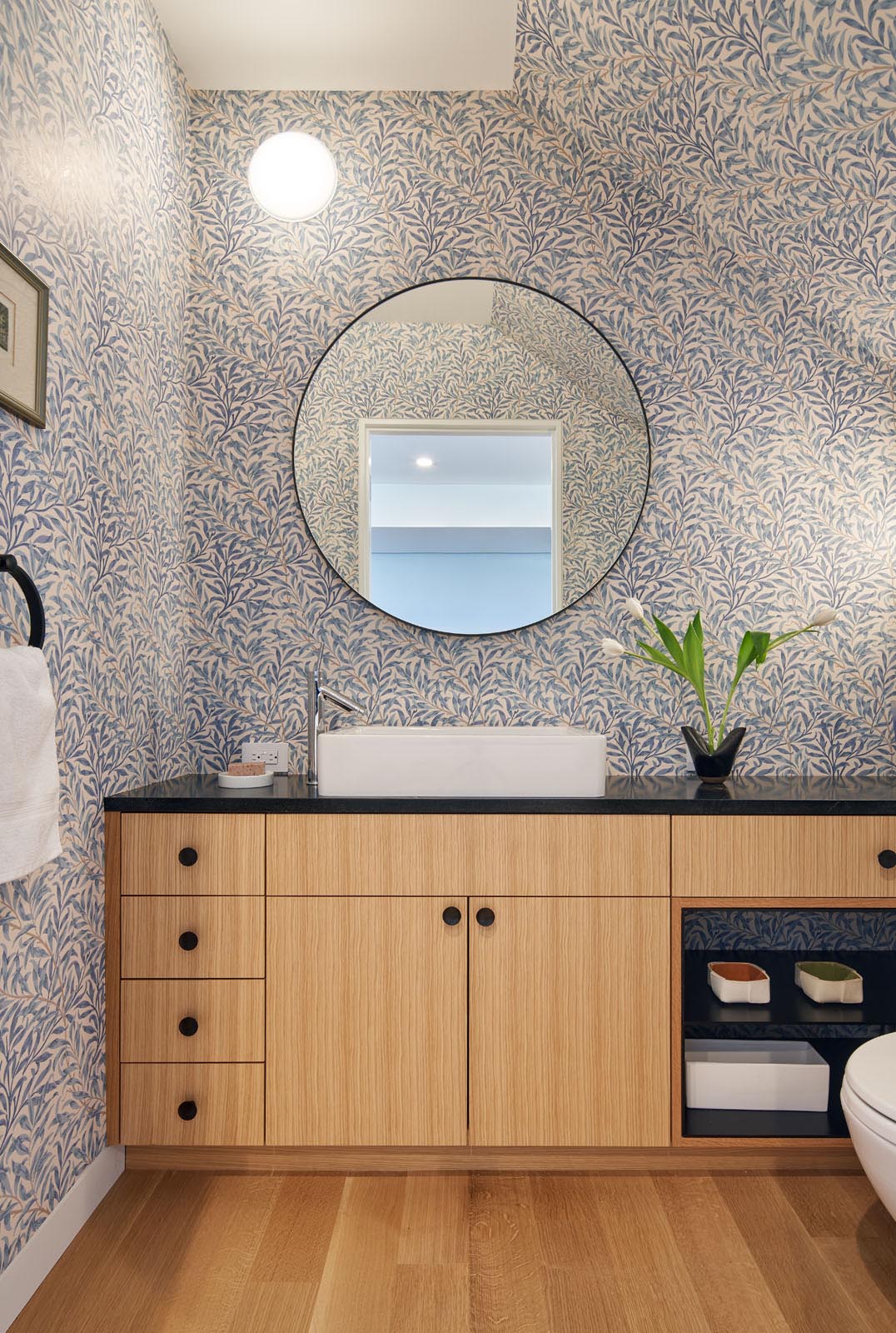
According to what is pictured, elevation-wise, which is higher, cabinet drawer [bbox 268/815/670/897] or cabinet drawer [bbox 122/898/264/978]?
cabinet drawer [bbox 268/815/670/897]

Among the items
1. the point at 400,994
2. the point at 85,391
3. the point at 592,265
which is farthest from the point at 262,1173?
the point at 592,265

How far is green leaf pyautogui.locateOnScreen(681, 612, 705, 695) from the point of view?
2.19 m

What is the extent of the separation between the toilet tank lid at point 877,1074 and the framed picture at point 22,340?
5.99ft

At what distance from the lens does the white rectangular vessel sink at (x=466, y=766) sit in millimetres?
1940

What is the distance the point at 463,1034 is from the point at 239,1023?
1.61 ft

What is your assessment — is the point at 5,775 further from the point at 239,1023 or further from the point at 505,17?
the point at 505,17

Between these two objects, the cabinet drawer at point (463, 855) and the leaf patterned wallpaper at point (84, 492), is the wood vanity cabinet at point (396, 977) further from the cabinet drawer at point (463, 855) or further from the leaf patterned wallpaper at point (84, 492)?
the leaf patterned wallpaper at point (84, 492)

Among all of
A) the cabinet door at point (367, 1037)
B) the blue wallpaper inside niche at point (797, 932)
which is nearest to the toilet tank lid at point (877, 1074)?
the blue wallpaper inside niche at point (797, 932)

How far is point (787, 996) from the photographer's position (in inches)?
82.9

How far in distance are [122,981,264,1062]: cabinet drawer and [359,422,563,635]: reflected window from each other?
105 cm

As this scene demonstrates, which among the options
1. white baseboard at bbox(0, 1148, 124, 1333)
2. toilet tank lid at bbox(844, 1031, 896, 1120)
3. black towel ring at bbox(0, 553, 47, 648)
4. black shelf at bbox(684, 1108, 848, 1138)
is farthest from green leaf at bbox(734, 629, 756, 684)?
white baseboard at bbox(0, 1148, 124, 1333)

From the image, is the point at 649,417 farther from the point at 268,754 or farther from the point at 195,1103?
the point at 195,1103

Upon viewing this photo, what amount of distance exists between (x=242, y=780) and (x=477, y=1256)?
3.63 ft

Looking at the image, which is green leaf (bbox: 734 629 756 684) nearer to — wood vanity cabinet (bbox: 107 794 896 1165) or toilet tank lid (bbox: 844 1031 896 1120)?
wood vanity cabinet (bbox: 107 794 896 1165)
